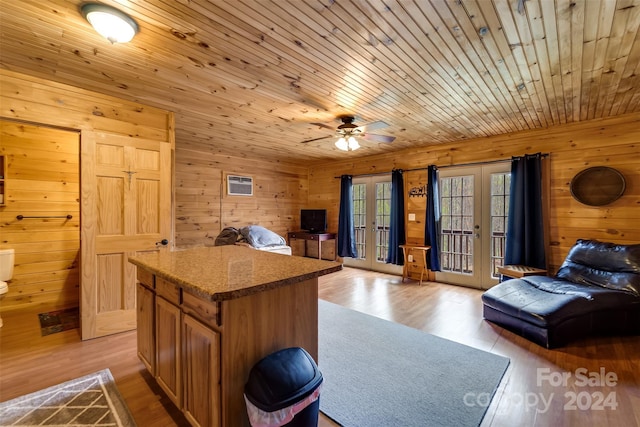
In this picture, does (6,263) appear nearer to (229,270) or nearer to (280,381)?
(229,270)

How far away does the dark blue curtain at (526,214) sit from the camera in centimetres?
403

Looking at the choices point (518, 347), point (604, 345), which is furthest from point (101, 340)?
point (604, 345)

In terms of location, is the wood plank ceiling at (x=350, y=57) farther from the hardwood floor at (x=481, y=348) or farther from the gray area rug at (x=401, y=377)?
the gray area rug at (x=401, y=377)

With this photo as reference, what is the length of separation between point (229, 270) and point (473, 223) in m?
4.39

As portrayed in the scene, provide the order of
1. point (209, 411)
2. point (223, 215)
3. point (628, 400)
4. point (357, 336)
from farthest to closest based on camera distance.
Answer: point (223, 215), point (357, 336), point (628, 400), point (209, 411)

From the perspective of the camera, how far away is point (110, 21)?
170cm

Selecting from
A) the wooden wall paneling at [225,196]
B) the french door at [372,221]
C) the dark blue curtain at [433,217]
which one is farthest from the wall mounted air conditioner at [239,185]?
the dark blue curtain at [433,217]

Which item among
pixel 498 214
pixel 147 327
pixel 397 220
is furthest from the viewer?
pixel 397 220

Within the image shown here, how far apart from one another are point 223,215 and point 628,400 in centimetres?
583

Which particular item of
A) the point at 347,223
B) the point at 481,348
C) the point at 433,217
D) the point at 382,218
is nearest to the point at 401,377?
the point at 481,348

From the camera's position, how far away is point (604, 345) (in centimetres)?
276

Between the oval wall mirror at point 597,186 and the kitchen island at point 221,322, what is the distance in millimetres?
4011

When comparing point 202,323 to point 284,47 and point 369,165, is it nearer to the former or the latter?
point 284,47

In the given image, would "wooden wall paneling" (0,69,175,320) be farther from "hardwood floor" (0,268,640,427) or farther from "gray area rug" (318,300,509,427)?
"gray area rug" (318,300,509,427)
